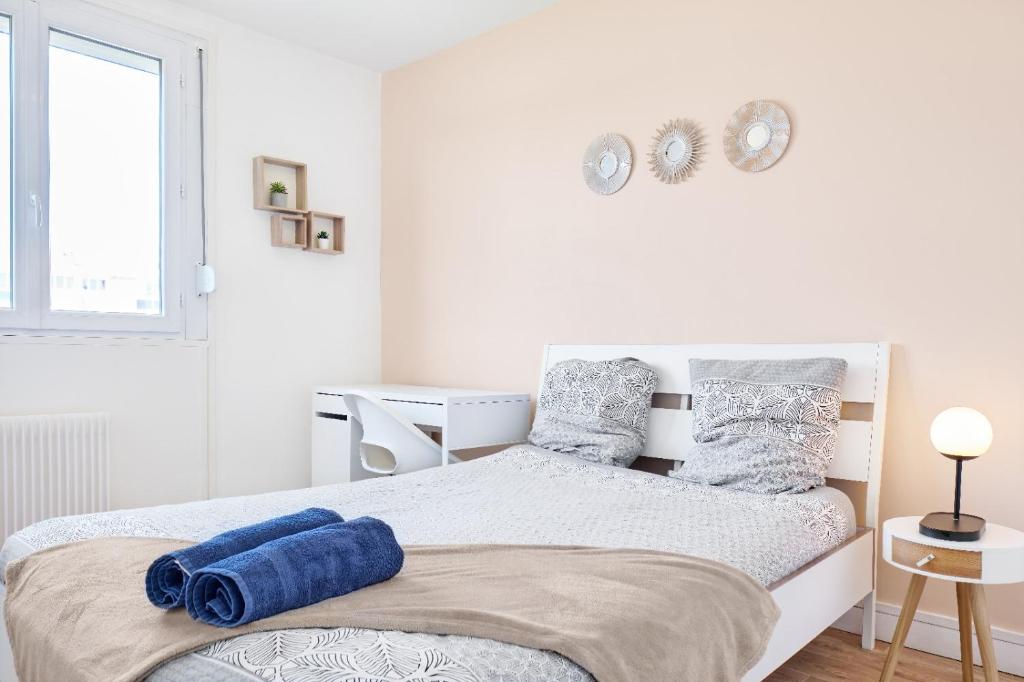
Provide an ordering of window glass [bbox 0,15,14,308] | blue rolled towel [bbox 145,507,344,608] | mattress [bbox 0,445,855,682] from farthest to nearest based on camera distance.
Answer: window glass [bbox 0,15,14,308], blue rolled towel [bbox 145,507,344,608], mattress [bbox 0,445,855,682]

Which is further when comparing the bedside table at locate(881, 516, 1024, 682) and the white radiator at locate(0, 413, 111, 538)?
the white radiator at locate(0, 413, 111, 538)

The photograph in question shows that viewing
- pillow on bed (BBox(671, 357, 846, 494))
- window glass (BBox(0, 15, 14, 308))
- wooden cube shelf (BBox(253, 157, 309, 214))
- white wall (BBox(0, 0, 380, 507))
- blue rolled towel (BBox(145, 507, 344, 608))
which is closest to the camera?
blue rolled towel (BBox(145, 507, 344, 608))

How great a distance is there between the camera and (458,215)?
3.86 metres

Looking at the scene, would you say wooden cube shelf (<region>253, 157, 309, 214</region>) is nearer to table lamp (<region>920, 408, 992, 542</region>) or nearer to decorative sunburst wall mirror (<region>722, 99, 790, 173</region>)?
decorative sunburst wall mirror (<region>722, 99, 790, 173</region>)

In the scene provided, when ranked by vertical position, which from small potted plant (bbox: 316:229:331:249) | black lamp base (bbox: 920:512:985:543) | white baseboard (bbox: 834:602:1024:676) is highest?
small potted plant (bbox: 316:229:331:249)

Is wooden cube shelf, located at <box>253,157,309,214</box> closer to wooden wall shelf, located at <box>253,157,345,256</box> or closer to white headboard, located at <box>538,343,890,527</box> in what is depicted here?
wooden wall shelf, located at <box>253,157,345,256</box>

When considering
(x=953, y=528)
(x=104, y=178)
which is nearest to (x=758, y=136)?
(x=953, y=528)

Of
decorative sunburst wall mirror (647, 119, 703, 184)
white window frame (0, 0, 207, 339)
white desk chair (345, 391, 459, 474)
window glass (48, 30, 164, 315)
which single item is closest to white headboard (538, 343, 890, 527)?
decorative sunburst wall mirror (647, 119, 703, 184)

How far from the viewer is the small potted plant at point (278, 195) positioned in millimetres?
3752

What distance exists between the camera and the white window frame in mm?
3027

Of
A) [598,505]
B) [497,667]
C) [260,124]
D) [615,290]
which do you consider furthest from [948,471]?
[260,124]

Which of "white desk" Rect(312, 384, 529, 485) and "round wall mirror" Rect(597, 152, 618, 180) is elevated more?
"round wall mirror" Rect(597, 152, 618, 180)

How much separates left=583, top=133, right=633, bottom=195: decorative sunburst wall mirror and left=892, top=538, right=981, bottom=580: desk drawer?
183 cm

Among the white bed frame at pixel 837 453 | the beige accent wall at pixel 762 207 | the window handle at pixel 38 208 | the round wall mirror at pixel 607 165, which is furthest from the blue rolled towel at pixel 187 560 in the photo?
the window handle at pixel 38 208
